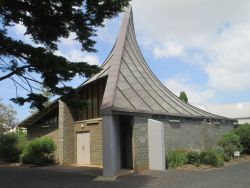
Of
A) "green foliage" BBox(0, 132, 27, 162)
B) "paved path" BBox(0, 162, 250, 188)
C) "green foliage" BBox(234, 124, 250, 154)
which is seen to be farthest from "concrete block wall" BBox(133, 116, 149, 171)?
"green foliage" BBox(0, 132, 27, 162)

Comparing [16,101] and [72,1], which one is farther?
[16,101]

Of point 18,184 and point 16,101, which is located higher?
point 16,101

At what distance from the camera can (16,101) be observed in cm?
1487

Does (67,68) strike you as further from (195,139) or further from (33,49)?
(195,139)

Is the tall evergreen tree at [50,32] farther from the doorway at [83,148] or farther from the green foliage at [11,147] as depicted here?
the green foliage at [11,147]

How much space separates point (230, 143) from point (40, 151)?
12166 millimetres

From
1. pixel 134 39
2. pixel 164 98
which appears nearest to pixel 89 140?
pixel 164 98

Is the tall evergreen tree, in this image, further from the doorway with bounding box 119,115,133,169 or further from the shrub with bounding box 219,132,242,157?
the shrub with bounding box 219,132,242,157

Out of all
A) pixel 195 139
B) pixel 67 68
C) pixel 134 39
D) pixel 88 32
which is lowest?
pixel 195 139

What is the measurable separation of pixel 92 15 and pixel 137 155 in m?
8.26

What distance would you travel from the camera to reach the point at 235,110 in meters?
68.1

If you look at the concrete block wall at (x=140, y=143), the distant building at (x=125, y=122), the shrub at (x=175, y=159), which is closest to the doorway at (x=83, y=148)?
the distant building at (x=125, y=122)

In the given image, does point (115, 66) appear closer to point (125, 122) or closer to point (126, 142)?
point (125, 122)

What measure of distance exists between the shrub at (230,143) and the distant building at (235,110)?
38.4 m
